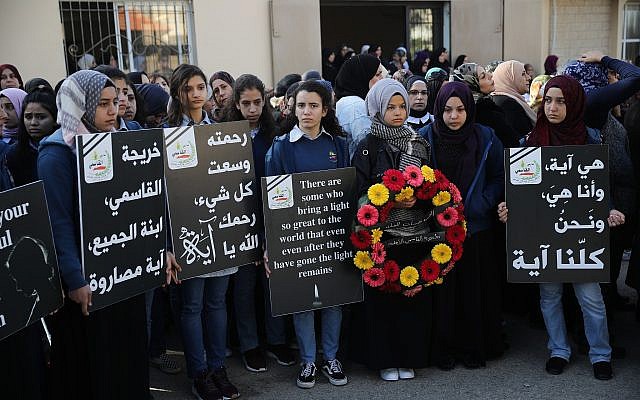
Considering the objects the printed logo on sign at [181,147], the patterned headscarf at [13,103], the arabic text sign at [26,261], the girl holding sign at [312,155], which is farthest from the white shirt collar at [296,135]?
the patterned headscarf at [13,103]

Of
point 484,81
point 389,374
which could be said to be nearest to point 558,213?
point 389,374

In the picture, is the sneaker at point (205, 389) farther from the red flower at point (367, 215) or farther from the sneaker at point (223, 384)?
the red flower at point (367, 215)

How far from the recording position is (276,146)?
4.44 meters

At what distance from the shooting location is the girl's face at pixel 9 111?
5.04 meters

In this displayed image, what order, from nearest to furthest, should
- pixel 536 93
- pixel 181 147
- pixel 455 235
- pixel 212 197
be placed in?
pixel 181 147 < pixel 212 197 < pixel 455 235 < pixel 536 93

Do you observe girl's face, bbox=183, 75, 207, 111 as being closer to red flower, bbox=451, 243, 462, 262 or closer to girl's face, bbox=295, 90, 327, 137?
girl's face, bbox=295, 90, 327, 137

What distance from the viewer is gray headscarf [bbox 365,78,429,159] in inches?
174

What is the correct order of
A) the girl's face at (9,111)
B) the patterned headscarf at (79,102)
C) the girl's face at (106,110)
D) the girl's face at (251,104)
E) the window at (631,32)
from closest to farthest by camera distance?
the patterned headscarf at (79,102), the girl's face at (106,110), the girl's face at (251,104), the girl's face at (9,111), the window at (631,32)

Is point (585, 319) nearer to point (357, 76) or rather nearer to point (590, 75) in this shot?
point (590, 75)

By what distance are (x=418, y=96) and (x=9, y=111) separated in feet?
10.4

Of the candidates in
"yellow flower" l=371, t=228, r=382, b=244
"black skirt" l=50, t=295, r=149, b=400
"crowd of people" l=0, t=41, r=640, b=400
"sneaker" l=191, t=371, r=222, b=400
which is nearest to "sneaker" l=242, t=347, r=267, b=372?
"crowd of people" l=0, t=41, r=640, b=400

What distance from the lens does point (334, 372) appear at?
14.8 ft

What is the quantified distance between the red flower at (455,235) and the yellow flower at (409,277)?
0.29 metres

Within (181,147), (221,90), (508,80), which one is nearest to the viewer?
(181,147)
